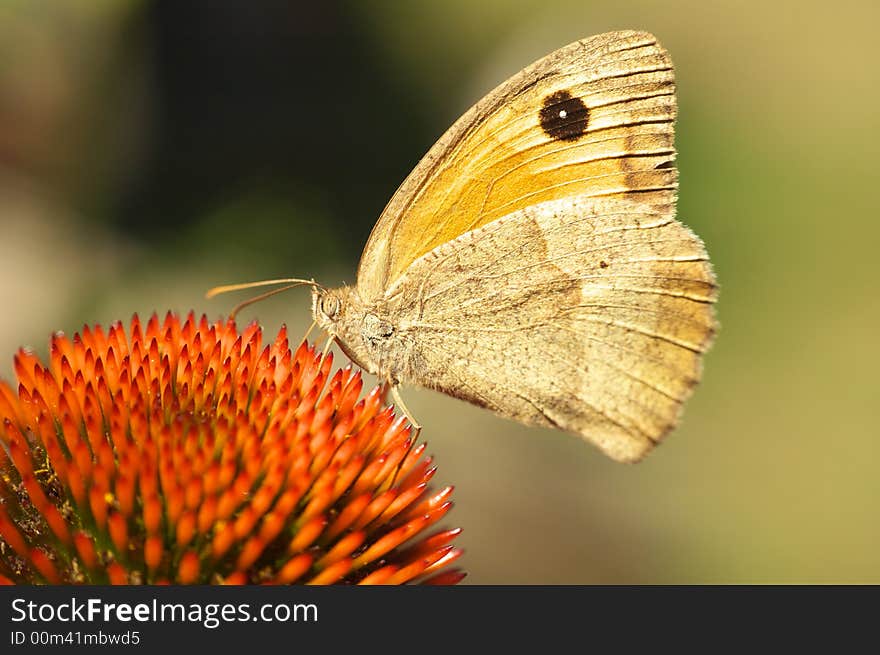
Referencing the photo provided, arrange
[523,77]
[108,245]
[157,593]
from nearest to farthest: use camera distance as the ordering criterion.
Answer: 1. [157,593]
2. [523,77]
3. [108,245]

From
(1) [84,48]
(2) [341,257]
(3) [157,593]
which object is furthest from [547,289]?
(1) [84,48]

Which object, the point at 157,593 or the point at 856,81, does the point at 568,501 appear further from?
the point at 856,81

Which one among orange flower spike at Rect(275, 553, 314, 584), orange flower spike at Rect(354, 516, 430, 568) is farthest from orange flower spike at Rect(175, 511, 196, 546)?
orange flower spike at Rect(354, 516, 430, 568)

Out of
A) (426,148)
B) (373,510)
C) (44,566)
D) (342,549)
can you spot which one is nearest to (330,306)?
(373,510)

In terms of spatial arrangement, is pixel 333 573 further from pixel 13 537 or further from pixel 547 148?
pixel 547 148

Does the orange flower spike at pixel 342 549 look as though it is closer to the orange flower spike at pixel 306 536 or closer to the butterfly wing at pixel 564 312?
the orange flower spike at pixel 306 536

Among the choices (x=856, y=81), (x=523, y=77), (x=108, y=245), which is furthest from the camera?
(x=856, y=81)
